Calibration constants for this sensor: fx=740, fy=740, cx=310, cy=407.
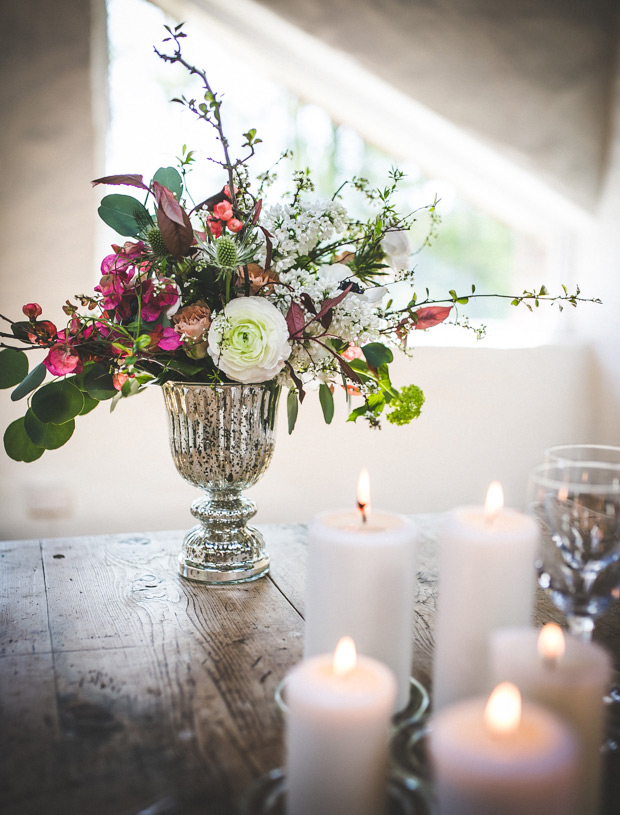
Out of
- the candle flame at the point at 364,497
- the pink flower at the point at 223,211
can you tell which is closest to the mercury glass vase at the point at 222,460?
the pink flower at the point at 223,211

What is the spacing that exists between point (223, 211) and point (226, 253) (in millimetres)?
76

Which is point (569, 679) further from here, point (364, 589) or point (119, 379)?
point (119, 379)

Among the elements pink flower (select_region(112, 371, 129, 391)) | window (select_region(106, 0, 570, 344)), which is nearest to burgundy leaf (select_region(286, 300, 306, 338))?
pink flower (select_region(112, 371, 129, 391))

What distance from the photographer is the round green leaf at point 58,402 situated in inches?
35.4

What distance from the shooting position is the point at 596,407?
2.23 metres

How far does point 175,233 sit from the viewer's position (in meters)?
0.83

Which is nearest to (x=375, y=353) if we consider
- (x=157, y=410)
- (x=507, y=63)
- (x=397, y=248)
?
(x=397, y=248)

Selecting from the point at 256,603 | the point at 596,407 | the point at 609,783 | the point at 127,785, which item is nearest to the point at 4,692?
the point at 127,785

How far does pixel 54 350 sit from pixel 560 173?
1778 mm

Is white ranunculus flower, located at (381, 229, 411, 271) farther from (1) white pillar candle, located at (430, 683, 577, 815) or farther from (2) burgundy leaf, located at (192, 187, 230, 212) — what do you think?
(1) white pillar candle, located at (430, 683, 577, 815)

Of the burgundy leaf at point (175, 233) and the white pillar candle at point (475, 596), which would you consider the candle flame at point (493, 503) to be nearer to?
the white pillar candle at point (475, 596)

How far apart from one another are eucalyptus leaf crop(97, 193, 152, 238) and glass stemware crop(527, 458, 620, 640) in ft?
1.85

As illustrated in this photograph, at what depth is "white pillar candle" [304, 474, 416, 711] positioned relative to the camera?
0.59 metres

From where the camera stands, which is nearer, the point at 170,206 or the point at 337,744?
the point at 337,744
